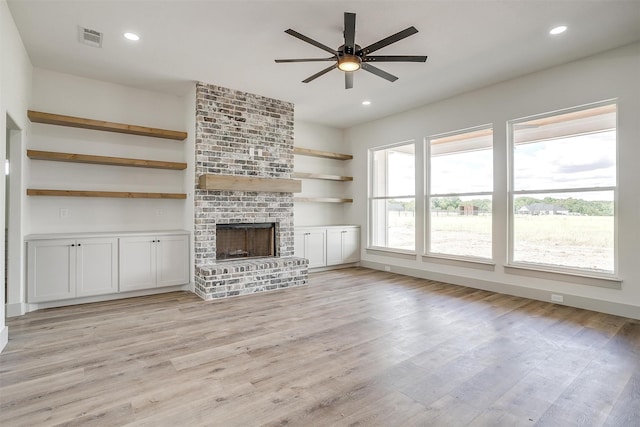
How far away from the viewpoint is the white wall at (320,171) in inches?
275

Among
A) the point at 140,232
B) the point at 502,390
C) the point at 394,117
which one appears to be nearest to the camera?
the point at 502,390

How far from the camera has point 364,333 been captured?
129 inches

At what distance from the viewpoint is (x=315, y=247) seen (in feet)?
21.3

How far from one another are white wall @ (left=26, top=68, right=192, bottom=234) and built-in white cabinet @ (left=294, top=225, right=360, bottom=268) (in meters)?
2.18

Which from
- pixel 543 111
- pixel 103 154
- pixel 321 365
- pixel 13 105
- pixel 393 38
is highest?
pixel 393 38

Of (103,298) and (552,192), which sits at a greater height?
(552,192)

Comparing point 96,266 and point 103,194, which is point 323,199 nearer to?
point 103,194

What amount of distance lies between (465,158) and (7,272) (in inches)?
251

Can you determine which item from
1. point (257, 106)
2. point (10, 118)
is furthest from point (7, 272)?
point (257, 106)

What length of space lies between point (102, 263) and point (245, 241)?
1983 millimetres

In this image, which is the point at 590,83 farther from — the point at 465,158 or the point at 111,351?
the point at 111,351

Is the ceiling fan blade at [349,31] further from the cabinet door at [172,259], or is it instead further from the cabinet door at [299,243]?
the cabinet door at [299,243]

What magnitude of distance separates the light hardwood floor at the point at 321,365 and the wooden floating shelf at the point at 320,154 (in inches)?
131

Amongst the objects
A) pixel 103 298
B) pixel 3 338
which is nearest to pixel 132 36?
pixel 3 338
